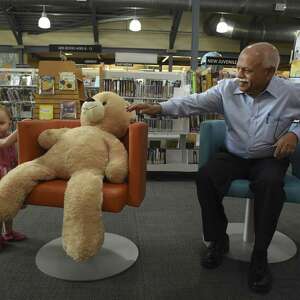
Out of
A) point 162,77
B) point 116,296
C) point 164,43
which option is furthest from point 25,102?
point 164,43

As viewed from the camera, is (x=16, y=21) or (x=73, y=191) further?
(x=16, y=21)

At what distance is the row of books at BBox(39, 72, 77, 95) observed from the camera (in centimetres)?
341

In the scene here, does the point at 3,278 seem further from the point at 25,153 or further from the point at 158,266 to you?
the point at 158,266

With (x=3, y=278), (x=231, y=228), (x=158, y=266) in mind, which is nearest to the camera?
(x=3, y=278)

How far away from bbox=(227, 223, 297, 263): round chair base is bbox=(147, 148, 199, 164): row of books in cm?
172

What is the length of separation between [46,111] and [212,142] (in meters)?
1.91

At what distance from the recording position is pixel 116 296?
1719 millimetres

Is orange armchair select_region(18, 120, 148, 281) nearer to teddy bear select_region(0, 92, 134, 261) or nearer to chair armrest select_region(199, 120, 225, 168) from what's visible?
teddy bear select_region(0, 92, 134, 261)

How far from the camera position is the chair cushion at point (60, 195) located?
5.58 ft

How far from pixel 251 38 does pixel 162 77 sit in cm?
680

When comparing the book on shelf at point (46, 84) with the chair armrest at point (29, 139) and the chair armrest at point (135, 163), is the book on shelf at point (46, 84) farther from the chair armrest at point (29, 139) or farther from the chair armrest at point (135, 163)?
the chair armrest at point (135, 163)

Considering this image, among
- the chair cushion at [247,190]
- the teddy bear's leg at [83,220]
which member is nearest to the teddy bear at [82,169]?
the teddy bear's leg at [83,220]

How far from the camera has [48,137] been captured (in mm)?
2031

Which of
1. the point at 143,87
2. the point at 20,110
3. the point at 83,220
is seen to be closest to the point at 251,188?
the point at 83,220
